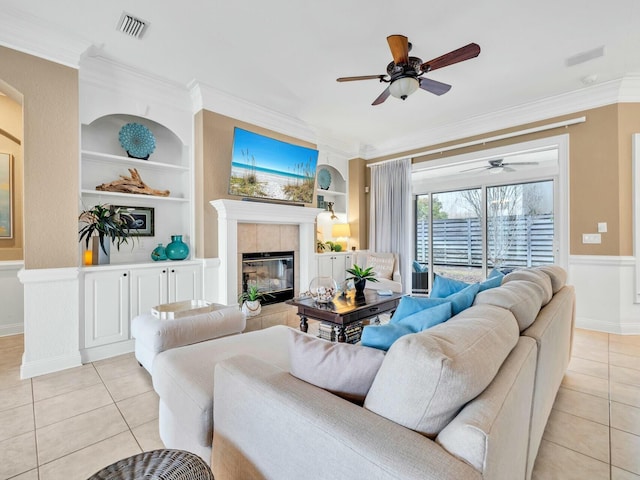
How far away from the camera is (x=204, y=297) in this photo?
11.9 feet

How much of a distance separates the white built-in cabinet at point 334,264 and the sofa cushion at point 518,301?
357 cm

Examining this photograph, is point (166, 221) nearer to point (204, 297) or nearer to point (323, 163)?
point (204, 297)

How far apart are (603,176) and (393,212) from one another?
2.70 metres

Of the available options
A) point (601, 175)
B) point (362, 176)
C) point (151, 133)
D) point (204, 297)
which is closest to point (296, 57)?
point (151, 133)

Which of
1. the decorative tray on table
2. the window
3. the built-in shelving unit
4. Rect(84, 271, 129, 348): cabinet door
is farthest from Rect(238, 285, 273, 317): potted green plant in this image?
the window

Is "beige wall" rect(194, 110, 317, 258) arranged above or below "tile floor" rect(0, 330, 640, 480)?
above

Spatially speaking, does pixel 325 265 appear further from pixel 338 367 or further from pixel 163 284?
pixel 338 367

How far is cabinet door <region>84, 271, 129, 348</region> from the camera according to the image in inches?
112

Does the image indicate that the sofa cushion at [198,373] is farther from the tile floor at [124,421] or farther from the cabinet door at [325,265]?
the cabinet door at [325,265]

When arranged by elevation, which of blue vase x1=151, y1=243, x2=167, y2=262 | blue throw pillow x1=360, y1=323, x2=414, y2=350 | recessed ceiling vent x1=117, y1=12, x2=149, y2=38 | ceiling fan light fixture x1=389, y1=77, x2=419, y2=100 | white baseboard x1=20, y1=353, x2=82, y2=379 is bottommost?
white baseboard x1=20, y1=353, x2=82, y2=379

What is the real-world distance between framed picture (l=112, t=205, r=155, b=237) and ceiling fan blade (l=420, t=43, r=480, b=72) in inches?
126

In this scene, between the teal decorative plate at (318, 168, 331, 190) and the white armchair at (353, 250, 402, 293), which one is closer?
the white armchair at (353, 250, 402, 293)

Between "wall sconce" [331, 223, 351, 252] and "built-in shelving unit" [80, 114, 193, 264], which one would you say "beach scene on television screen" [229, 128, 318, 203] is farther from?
"wall sconce" [331, 223, 351, 252]

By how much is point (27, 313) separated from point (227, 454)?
2451 mm
